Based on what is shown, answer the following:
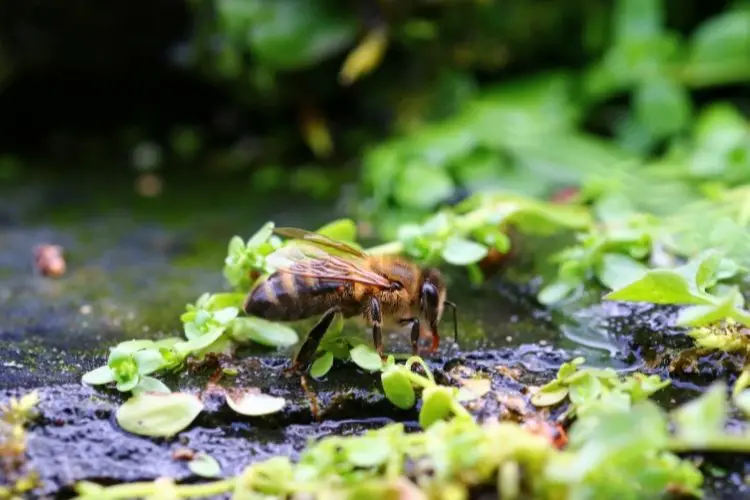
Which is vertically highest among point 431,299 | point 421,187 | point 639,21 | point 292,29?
point 292,29

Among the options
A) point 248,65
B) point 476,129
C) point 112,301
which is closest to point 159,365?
point 112,301

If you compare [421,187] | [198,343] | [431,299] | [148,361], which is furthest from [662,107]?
[148,361]

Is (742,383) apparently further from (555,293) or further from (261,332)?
(261,332)

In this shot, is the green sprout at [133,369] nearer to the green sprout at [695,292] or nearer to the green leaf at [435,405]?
the green leaf at [435,405]

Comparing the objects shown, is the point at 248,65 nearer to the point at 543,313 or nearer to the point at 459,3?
the point at 459,3

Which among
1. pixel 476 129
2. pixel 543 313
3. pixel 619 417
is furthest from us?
→ pixel 476 129

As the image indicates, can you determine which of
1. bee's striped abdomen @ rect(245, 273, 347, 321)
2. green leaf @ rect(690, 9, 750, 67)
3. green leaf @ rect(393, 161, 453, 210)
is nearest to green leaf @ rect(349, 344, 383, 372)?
bee's striped abdomen @ rect(245, 273, 347, 321)
